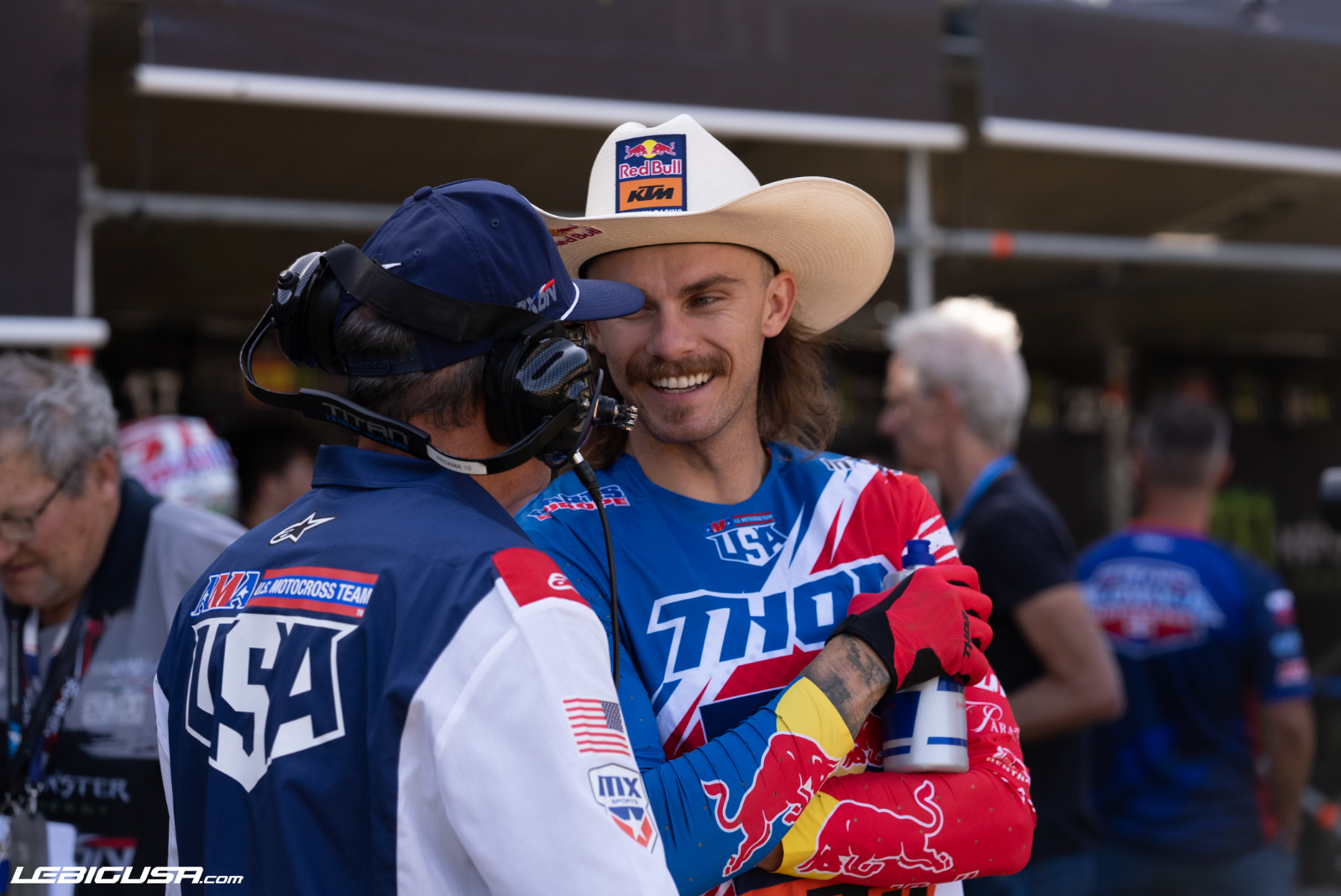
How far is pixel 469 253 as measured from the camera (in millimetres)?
1212

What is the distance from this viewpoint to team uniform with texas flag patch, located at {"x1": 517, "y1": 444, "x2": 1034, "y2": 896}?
1309 mm

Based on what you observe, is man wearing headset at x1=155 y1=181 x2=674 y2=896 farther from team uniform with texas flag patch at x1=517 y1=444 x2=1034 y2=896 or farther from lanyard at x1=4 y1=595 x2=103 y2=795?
lanyard at x1=4 y1=595 x2=103 y2=795

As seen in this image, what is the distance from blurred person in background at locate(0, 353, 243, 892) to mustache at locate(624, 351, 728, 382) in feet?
3.33

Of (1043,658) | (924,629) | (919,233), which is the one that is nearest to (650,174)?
(924,629)

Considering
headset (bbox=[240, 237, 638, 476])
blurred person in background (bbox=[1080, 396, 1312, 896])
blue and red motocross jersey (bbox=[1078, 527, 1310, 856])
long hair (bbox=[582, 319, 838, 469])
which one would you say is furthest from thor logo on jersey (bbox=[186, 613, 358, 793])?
blue and red motocross jersey (bbox=[1078, 527, 1310, 856])

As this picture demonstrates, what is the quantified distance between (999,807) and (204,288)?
5266 millimetres

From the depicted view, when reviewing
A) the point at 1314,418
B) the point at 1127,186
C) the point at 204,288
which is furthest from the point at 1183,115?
the point at 1314,418

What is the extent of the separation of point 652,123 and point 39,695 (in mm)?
1981

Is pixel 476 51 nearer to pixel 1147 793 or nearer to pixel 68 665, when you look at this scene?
pixel 68 665

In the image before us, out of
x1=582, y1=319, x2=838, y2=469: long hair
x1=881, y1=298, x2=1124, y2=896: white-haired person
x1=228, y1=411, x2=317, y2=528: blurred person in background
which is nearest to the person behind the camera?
x1=582, y1=319, x2=838, y2=469: long hair

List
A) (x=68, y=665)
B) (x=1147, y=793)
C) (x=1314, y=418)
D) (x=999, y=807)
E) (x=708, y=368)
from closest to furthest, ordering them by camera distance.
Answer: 1. (x=999, y=807)
2. (x=708, y=368)
3. (x=68, y=665)
4. (x=1147, y=793)
5. (x=1314, y=418)

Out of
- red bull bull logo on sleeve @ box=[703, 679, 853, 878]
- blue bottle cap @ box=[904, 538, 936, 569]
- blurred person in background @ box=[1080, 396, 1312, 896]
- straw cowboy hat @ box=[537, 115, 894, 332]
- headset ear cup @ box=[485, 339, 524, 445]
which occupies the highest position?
straw cowboy hat @ box=[537, 115, 894, 332]

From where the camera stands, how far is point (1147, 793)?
126 inches

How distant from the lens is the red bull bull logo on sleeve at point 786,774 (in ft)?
4.23
